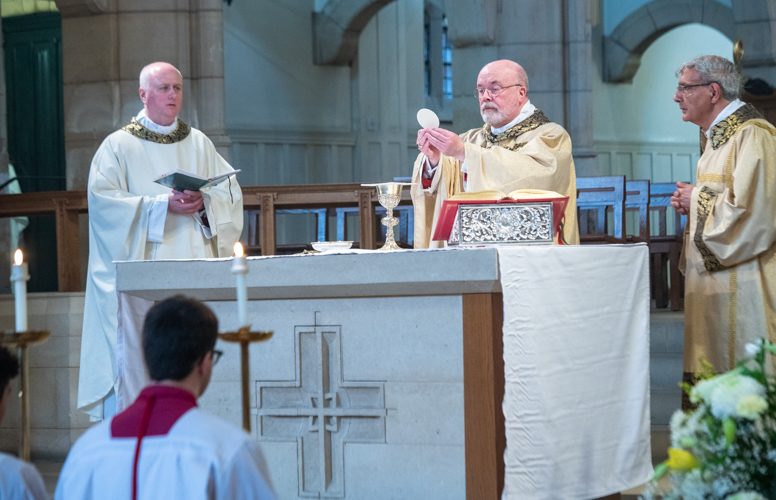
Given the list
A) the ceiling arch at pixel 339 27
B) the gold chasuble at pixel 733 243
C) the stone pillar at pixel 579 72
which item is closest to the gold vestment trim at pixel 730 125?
the gold chasuble at pixel 733 243

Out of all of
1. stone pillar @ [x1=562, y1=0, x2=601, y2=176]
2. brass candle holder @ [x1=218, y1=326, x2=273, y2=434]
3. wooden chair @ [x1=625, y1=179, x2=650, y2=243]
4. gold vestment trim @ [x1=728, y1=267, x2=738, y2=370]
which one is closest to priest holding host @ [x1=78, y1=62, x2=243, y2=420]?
gold vestment trim @ [x1=728, y1=267, x2=738, y2=370]

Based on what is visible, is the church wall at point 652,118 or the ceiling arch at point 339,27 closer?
the ceiling arch at point 339,27

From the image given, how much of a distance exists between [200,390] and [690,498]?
106 centimetres

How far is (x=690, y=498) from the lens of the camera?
2.95 meters

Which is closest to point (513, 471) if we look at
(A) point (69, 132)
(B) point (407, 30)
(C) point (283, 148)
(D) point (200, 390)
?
(D) point (200, 390)

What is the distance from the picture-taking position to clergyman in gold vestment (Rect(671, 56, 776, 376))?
18.9ft

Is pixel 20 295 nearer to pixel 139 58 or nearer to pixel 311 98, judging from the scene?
pixel 139 58

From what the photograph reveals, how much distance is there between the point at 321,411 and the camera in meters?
5.02

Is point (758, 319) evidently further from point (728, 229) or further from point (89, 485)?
point (89, 485)

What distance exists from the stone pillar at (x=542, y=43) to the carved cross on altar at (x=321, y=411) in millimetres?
8559

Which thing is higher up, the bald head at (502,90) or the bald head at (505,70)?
the bald head at (505,70)

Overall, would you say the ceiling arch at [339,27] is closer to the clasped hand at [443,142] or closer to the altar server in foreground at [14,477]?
the clasped hand at [443,142]

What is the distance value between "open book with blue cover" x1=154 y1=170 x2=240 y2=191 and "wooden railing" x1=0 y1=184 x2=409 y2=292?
2.14m

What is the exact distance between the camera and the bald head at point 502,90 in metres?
5.83
